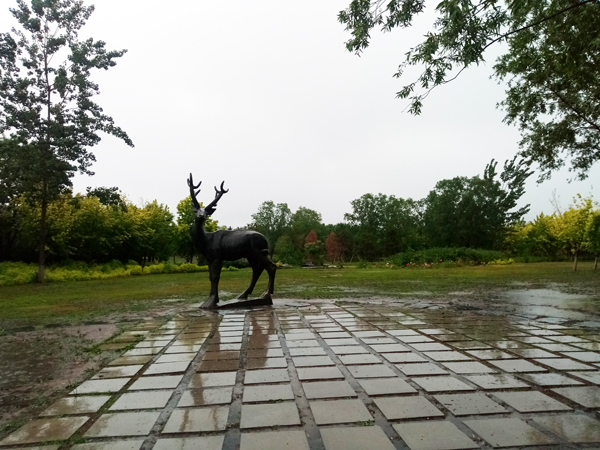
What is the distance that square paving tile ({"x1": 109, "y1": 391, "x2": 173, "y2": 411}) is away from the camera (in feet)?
10.2

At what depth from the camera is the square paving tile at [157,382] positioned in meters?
3.54

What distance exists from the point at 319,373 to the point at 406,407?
1.02 meters

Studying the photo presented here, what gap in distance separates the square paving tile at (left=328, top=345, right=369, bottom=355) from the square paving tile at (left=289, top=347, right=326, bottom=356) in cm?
15

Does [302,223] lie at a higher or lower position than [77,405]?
higher

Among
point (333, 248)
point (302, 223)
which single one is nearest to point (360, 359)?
point (333, 248)

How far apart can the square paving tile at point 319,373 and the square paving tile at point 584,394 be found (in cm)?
169

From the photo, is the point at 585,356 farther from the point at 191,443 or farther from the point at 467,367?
the point at 191,443

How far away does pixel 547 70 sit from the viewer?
9.69 meters

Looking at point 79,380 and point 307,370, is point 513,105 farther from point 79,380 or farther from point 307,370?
point 79,380

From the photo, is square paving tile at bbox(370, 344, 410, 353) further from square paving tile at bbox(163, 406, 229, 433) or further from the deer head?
the deer head

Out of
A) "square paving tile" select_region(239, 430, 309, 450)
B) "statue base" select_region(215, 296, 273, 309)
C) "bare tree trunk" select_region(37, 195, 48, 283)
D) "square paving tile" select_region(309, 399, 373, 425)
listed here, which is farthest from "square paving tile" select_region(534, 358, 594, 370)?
"bare tree trunk" select_region(37, 195, 48, 283)

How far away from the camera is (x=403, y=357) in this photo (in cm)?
428

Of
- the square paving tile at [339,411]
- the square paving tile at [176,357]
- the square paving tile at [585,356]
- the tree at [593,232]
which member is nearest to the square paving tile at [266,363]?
the square paving tile at [176,357]

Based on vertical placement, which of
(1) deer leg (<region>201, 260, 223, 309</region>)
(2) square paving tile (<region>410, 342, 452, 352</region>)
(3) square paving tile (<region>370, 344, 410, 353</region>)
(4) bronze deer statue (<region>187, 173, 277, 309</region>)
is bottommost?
(3) square paving tile (<region>370, 344, 410, 353</region>)
